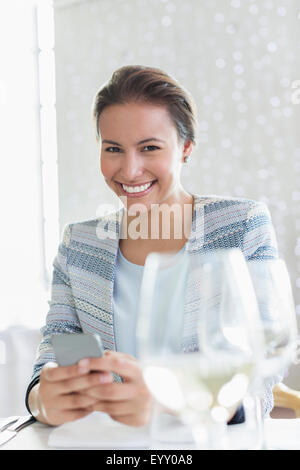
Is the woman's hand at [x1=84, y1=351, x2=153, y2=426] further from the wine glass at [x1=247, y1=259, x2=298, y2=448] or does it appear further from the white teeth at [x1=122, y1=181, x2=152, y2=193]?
the white teeth at [x1=122, y1=181, x2=152, y2=193]

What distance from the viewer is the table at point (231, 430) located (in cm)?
61

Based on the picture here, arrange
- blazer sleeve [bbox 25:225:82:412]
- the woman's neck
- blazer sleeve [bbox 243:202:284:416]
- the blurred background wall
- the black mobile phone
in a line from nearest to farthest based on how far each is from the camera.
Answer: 1. the black mobile phone
2. blazer sleeve [bbox 25:225:82:412]
3. blazer sleeve [bbox 243:202:284:416]
4. the woman's neck
5. the blurred background wall

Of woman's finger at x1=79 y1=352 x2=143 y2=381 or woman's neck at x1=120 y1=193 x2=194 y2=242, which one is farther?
woman's neck at x1=120 y1=193 x2=194 y2=242

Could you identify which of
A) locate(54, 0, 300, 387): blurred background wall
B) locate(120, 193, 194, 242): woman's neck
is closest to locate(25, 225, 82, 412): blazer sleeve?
locate(120, 193, 194, 242): woman's neck

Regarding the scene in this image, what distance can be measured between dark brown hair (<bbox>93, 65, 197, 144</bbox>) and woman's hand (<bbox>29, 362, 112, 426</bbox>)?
0.70 meters

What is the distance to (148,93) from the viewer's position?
45.5 inches

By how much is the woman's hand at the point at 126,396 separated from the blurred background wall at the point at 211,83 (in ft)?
5.21

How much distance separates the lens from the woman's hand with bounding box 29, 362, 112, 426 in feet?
1.89

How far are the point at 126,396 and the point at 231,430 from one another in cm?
13

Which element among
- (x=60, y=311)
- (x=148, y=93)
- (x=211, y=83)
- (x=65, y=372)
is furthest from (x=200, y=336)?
(x=211, y=83)

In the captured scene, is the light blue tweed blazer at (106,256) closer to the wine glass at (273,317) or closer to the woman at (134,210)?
the woman at (134,210)

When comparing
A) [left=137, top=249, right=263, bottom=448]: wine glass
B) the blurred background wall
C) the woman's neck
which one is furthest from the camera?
the blurred background wall

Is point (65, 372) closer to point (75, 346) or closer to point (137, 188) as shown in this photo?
point (75, 346)

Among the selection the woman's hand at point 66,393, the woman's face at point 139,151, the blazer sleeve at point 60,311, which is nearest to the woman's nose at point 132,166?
the woman's face at point 139,151
